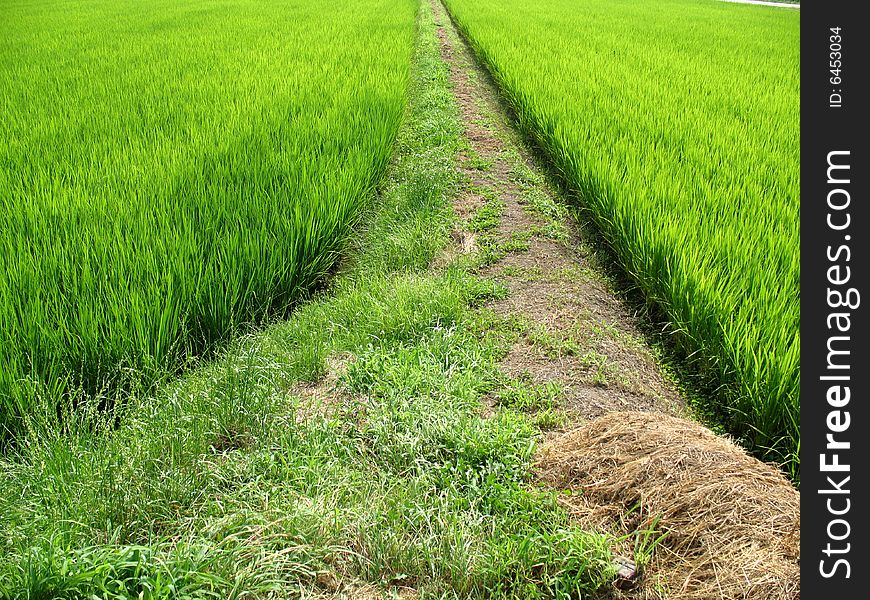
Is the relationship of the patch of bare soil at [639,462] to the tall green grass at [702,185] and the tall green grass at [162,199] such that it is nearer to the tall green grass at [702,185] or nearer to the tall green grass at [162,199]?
the tall green grass at [702,185]

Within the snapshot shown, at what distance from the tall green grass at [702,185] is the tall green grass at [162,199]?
4.77 ft

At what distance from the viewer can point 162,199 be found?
8.98 ft

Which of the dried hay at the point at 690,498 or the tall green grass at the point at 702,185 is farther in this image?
the tall green grass at the point at 702,185

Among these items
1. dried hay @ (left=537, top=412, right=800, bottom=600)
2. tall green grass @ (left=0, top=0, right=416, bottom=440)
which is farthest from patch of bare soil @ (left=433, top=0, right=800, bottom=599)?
tall green grass @ (left=0, top=0, right=416, bottom=440)

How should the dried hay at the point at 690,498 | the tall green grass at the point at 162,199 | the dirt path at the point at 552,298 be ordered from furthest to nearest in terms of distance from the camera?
the dirt path at the point at 552,298, the tall green grass at the point at 162,199, the dried hay at the point at 690,498

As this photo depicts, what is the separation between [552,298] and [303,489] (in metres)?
1.51

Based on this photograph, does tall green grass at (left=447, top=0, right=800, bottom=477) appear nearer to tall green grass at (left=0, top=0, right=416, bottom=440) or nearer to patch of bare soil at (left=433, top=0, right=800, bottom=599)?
patch of bare soil at (left=433, top=0, right=800, bottom=599)

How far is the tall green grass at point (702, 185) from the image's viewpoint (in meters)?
1.94

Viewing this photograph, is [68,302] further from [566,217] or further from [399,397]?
[566,217]

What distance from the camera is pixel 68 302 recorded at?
2014mm

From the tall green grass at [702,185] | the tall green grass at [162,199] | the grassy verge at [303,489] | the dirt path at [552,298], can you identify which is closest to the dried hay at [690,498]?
the grassy verge at [303,489]

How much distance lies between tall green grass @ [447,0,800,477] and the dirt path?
0.19 metres

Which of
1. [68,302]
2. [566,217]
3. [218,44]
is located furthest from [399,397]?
[218,44]
